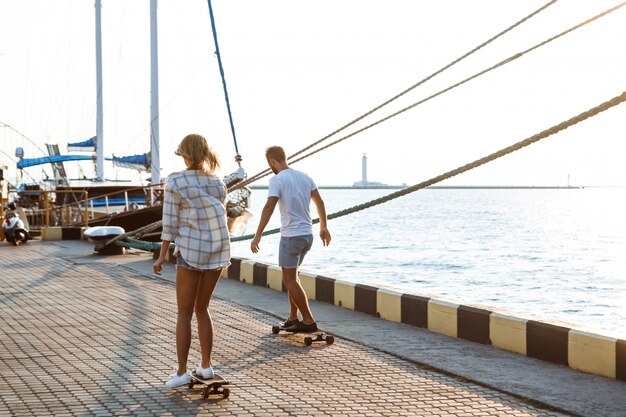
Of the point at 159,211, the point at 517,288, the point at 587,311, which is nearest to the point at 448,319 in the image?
the point at 587,311

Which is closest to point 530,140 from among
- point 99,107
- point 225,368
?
point 225,368

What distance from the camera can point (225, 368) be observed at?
7.41m

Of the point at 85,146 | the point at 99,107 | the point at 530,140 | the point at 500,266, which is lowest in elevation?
the point at 500,266

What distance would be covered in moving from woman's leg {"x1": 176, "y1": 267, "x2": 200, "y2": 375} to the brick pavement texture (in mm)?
252

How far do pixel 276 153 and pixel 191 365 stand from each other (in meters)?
2.13

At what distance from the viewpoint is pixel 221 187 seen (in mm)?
6645

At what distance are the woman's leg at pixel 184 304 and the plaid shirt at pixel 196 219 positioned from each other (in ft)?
0.44

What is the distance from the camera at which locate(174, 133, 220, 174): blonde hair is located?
6.54 m

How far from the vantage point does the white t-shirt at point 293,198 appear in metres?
8.58

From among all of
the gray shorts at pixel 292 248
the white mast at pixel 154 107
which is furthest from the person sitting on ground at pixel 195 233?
the white mast at pixel 154 107

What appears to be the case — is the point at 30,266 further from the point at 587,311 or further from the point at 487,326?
the point at 587,311

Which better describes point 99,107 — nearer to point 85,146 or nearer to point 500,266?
point 85,146

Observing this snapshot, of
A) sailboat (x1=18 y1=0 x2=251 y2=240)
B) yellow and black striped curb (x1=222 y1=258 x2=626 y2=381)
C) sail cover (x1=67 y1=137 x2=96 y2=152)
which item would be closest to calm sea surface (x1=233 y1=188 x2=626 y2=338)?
yellow and black striped curb (x1=222 y1=258 x2=626 y2=381)

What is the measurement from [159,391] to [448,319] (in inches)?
139
